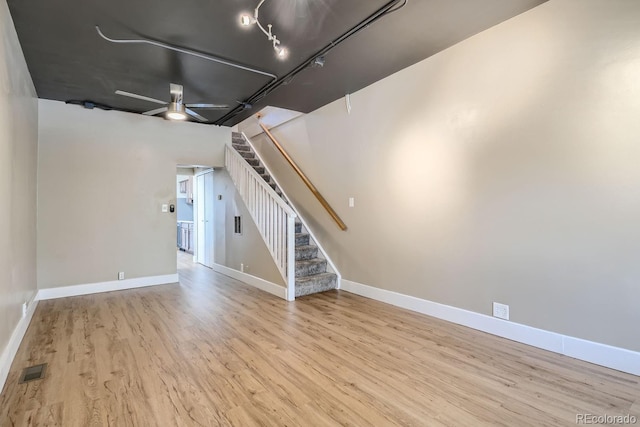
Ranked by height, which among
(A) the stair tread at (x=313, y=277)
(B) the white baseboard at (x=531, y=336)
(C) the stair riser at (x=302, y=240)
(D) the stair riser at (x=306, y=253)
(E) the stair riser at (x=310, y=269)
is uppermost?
(C) the stair riser at (x=302, y=240)

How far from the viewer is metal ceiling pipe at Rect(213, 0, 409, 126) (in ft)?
8.08

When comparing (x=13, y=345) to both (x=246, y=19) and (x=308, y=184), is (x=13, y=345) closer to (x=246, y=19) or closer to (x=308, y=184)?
(x=246, y=19)

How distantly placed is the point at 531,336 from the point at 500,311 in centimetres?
30

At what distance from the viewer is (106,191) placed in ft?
15.8

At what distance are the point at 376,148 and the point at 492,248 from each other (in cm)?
183

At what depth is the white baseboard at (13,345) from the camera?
2237mm

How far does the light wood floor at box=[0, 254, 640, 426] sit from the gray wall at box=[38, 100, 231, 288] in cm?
121

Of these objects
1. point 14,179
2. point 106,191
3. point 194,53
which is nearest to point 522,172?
point 194,53

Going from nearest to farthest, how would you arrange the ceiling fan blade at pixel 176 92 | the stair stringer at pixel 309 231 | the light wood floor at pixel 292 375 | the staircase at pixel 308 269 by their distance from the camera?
1. the light wood floor at pixel 292 375
2. the ceiling fan blade at pixel 176 92
3. the staircase at pixel 308 269
4. the stair stringer at pixel 309 231

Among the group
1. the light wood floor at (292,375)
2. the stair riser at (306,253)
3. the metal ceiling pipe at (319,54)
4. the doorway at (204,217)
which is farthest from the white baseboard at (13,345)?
the metal ceiling pipe at (319,54)

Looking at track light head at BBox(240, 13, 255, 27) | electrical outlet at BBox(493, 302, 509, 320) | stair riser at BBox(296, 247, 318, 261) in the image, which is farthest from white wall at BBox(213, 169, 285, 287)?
track light head at BBox(240, 13, 255, 27)

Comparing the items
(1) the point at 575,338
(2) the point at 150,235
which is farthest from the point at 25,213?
(1) the point at 575,338

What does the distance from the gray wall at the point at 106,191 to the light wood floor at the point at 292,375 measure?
121 cm

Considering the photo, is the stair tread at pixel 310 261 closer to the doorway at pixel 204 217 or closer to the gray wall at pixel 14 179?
the doorway at pixel 204 217
